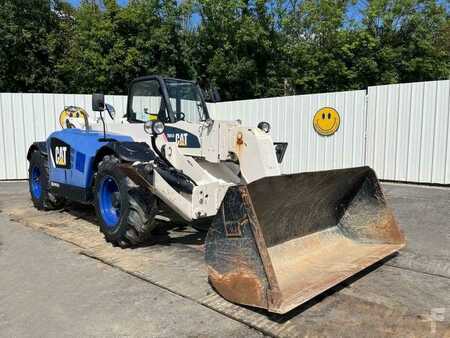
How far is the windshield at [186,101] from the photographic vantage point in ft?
17.8

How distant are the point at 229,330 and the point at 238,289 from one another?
1.24 ft

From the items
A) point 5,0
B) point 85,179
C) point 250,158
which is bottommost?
point 85,179

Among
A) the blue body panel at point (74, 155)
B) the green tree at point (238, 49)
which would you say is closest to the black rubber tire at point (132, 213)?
the blue body panel at point (74, 155)

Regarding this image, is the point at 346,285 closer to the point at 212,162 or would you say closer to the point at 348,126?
the point at 212,162

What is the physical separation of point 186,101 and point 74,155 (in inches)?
73.2

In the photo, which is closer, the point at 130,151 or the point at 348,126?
the point at 130,151

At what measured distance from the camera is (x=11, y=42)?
18156mm

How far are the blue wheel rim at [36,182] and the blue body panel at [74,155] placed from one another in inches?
35.4

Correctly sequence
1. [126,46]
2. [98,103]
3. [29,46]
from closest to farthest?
[98,103] < [126,46] < [29,46]

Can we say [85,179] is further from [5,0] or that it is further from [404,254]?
[5,0]

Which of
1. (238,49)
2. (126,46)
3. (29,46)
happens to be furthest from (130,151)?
(29,46)

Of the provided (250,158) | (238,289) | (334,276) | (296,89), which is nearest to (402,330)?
(334,276)

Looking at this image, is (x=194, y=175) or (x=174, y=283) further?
(x=194, y=175)

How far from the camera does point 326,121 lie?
33.8 ft
